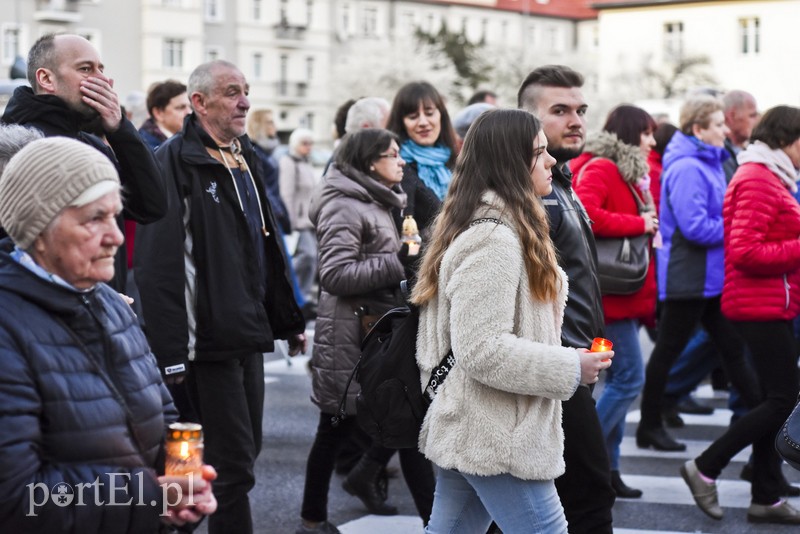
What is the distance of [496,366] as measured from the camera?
141 inches

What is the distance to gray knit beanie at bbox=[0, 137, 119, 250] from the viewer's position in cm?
273

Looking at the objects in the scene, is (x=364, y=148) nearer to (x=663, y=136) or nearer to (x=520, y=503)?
(x=520, y=503)

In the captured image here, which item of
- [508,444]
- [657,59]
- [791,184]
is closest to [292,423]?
[791,184]

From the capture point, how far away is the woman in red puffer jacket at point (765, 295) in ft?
19.8

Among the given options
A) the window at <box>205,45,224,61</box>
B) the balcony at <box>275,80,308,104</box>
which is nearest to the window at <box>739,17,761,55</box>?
the balcony at <box>275,80,308,104</box>

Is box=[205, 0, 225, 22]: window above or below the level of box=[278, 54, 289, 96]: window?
above

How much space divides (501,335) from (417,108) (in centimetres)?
335

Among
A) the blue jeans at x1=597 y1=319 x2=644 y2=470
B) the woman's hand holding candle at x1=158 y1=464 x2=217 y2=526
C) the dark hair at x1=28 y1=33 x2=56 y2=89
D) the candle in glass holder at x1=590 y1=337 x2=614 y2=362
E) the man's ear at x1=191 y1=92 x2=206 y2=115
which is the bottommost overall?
the blue jeans at x1=597 y1=319 x2=644 y2=470

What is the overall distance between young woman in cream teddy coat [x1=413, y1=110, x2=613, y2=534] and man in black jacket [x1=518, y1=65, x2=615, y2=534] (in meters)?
0.51

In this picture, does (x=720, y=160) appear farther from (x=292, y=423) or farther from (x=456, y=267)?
(x=456, y=267)

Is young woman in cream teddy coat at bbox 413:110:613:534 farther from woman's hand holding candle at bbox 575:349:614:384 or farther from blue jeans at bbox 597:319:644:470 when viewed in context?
blue jeans at bbox 597:319:644:470

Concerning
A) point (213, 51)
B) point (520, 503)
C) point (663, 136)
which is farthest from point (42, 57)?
point (213, 51)

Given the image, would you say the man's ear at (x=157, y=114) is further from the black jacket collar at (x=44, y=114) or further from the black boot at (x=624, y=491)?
the black jacket collar at (x=44, y=114)

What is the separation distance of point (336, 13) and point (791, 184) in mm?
77064
